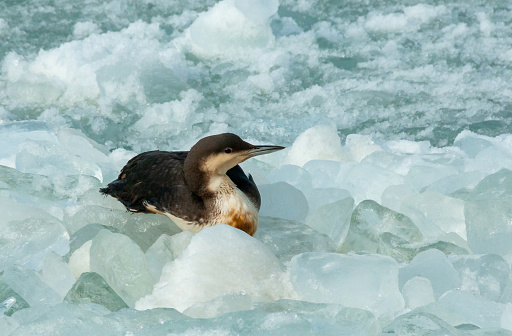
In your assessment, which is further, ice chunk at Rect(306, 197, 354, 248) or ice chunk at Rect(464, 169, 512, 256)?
ice chunk at Rect(306, 197, 354, 248)

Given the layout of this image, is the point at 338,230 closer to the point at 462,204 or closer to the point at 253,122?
the point at 462,204

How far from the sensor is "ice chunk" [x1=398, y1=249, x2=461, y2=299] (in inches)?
91.4

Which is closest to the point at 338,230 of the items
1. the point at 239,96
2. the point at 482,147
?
the point at 482,147

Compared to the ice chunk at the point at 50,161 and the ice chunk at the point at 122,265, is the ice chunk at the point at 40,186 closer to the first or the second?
the ice chunk at the point at 50,161

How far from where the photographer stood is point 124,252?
2.37m

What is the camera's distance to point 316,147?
358cm

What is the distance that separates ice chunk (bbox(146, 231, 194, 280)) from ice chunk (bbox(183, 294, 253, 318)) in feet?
1.11

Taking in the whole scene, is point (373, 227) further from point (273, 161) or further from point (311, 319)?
point (273, 161)

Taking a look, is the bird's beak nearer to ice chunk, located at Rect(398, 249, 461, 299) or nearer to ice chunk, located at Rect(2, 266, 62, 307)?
ice chunk, located at Rect(398, 249, 461, 299)

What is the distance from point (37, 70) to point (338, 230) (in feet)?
8.95

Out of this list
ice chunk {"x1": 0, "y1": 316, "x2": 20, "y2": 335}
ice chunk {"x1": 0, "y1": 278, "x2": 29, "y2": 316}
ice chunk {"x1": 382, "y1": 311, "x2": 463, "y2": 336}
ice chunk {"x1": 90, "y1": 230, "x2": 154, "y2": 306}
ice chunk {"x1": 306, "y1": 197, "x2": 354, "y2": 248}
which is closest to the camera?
ice chunk {"x1": 382, "y1": 311, "x2": 463, "y2": 336}

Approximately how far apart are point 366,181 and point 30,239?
4.82 ft

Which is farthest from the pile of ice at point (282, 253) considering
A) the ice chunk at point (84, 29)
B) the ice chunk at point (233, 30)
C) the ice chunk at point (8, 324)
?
the ice chunk at point (84, 29)

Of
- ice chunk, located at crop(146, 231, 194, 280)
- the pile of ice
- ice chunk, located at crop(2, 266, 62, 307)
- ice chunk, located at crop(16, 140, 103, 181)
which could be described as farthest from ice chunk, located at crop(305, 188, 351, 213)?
ice chunk, located at crop(2, 266, 62, 307)
